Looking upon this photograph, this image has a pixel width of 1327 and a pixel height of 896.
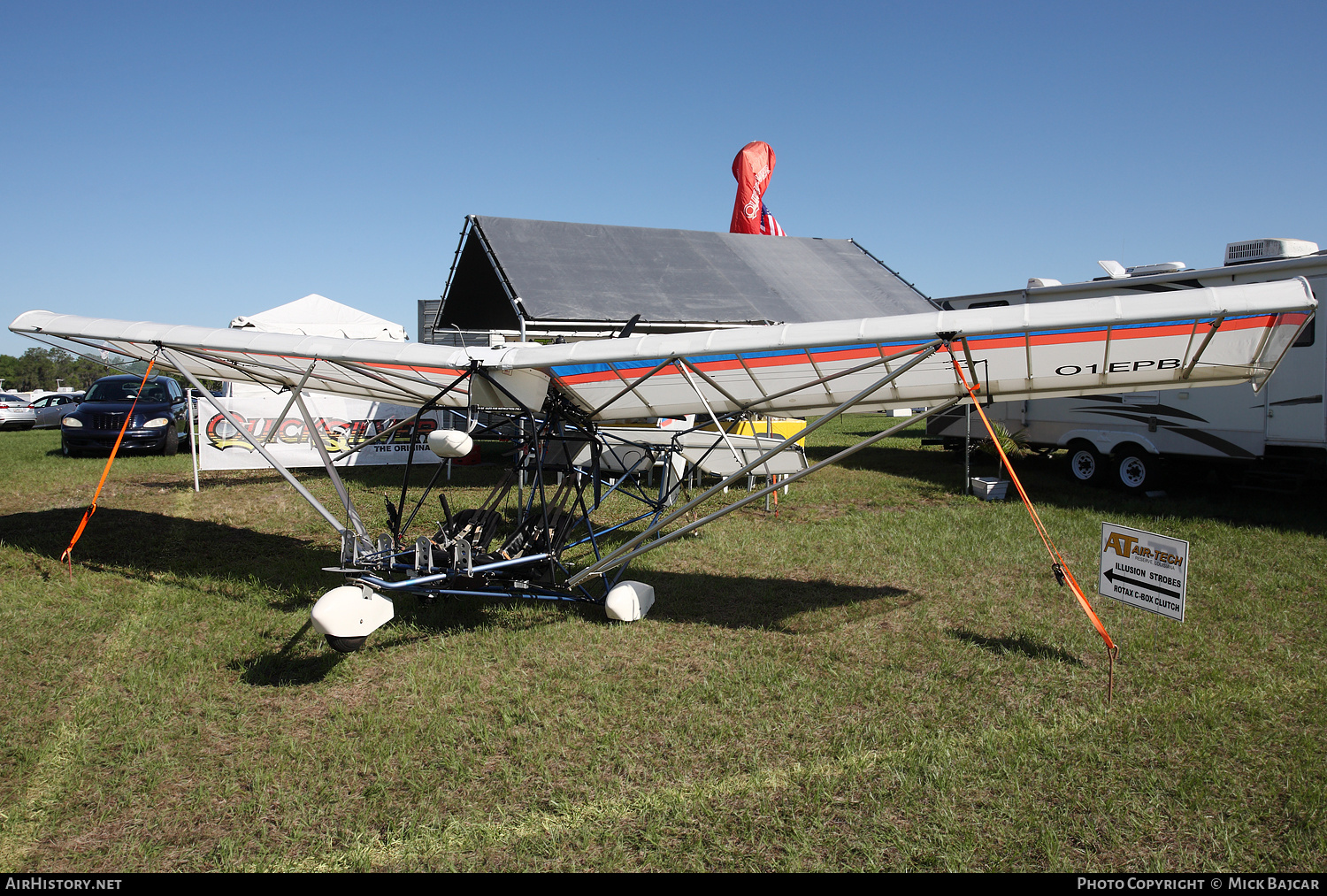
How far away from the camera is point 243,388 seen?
16.1 m

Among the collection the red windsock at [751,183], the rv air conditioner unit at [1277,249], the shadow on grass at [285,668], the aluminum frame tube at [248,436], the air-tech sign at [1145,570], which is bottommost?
the shadow on grass at [285,668]

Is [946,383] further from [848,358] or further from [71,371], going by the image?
[71,371]

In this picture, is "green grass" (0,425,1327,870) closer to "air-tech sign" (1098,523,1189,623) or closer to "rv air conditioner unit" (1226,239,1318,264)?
"air-tech sign" (1098,523,1189,623)

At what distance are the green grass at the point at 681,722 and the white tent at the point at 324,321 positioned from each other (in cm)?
873

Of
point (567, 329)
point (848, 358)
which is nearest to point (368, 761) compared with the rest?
point (848, 358)

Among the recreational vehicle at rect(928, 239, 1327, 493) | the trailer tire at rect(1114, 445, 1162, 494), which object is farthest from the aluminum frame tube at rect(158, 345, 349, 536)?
the trailer tire at rect(1114, 445, 1162, 494)

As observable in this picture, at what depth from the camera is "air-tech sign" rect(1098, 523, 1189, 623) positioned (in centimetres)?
464

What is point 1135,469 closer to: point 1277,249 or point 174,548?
point 1277,249

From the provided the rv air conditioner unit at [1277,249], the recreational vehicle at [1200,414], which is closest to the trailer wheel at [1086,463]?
the recreational vehicle at [1200,414]

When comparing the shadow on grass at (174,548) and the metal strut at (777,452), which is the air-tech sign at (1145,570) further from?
the shadow on grass at (174,548)

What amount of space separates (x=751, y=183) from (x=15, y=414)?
2592 cm

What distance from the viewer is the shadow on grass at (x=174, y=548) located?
725 centimetres

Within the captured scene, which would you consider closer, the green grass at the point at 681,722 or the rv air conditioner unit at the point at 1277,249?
the green grass at the point at 681,722
